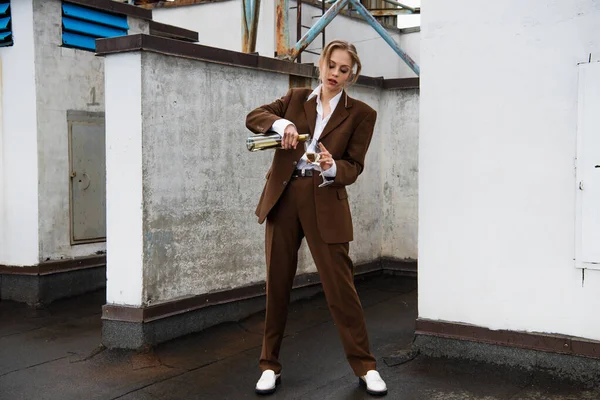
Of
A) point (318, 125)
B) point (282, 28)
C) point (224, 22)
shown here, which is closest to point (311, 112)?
point (318, 125)

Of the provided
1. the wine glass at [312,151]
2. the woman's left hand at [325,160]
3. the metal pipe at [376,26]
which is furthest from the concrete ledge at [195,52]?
the metal pipe at [376,26]

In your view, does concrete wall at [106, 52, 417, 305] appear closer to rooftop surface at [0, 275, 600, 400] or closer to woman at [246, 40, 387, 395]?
rooftop surface at [0, 275, 600, 400]

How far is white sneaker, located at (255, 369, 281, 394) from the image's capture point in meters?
4.26

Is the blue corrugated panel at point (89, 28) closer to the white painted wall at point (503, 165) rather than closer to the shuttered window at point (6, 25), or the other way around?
the shuttered window at point (6, 25)

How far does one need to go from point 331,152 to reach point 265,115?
1.48 feet

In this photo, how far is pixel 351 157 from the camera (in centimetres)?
421

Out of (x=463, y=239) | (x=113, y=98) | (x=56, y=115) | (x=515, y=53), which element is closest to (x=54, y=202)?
(x=56, y=115)

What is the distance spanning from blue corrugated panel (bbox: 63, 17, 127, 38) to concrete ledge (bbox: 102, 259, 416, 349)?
323cm

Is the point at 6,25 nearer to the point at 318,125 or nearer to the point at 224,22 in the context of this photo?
the point at 224,22

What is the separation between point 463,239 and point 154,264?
2.27 metres

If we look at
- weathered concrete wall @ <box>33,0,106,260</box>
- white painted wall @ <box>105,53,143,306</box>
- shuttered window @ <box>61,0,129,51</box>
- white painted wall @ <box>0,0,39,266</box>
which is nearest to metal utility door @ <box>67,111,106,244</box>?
weathered concrete wall @ <box>33,0,106,260</box>

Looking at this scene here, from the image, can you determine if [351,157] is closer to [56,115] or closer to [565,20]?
[565,20]

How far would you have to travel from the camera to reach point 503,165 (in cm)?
453

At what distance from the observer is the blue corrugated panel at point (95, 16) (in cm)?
704
